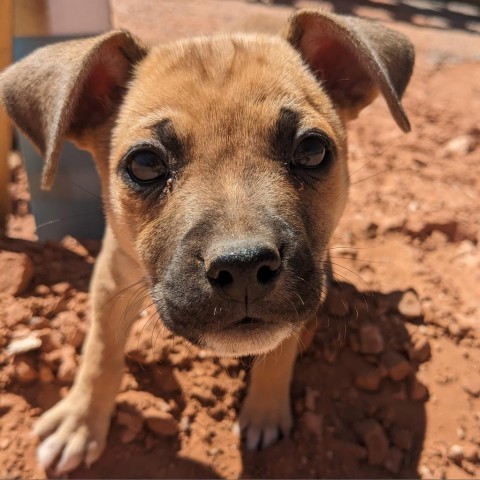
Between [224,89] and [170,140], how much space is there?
1.28 feet

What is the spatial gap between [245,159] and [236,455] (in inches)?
73.8

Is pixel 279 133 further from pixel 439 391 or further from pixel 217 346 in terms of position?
pixel 439 391

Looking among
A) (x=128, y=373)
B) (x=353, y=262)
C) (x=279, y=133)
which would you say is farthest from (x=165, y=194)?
(x=353, y=262)

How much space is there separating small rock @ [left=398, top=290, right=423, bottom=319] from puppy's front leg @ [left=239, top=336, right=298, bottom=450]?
1034 mm

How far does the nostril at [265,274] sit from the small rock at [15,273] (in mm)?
2240

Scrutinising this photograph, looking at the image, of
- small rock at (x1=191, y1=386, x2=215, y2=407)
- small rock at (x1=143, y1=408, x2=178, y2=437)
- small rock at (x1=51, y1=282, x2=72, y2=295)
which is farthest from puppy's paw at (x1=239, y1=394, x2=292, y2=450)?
small rock at (x1=51, y1=282, x2=72, y2=295)

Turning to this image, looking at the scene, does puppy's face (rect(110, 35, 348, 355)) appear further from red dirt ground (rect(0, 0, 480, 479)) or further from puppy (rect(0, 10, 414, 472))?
red dirt ground (rect(0, 0, 480, 479))

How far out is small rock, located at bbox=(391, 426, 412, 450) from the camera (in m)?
3.80

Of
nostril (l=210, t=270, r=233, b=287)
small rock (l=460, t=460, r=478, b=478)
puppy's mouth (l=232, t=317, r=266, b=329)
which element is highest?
nostril (l=210, t=270, r=233, b=287)

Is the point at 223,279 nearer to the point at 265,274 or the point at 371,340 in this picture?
the point at 265,274

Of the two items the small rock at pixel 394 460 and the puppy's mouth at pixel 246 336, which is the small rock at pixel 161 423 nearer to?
the puppy's mouth at pixel 246 336

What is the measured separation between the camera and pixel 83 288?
175 inches

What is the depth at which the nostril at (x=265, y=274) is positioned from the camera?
2523 millimetres

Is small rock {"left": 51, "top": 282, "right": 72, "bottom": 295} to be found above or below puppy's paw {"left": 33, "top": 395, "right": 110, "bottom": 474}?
above
